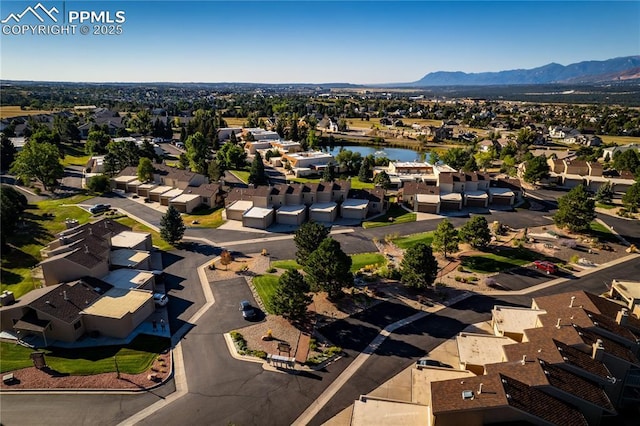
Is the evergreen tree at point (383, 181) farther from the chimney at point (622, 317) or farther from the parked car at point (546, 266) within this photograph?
the chimney at point (622, 317)

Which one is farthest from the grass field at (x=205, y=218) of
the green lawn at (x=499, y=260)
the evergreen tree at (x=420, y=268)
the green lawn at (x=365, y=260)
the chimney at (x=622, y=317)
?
the chimney at (x=622, y=317)

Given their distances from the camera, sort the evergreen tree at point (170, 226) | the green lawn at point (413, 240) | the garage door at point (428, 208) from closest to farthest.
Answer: the evergreen tree at point (170, 226), the green lawn at point (413, 240), the garage door at point (428, 208)

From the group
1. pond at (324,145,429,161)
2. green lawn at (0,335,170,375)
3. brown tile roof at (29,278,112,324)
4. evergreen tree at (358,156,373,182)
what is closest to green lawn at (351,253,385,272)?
green lawn at (0,335,170,375)

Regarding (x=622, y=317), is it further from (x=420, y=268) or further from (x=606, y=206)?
(x=606, y=206)

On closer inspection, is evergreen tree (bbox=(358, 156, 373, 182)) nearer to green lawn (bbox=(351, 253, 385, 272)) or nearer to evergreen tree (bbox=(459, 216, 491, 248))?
evergreen tree (bbox=(459, 216, 491, 248))

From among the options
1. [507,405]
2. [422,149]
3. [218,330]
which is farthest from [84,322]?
[422,149]

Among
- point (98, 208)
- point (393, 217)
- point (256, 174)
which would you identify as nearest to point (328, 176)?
point (256, 174)
